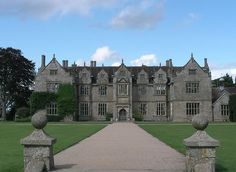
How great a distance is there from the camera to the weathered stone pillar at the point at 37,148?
467 inches

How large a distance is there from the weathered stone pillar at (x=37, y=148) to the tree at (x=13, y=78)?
60.5 metres

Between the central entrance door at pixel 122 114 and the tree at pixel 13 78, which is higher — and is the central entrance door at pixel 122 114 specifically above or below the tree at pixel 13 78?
below

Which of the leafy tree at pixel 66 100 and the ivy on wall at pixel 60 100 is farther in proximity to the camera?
the leafy tree at pixel 66 100

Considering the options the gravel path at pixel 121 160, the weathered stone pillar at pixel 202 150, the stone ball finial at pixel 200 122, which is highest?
the stone ball finial at pixel 200 122

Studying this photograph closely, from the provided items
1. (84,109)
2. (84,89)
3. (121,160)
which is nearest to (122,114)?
(84,109)

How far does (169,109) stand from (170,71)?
6.05 meters

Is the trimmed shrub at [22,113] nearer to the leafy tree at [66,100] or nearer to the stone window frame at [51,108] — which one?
the stone window frame at [51,108]

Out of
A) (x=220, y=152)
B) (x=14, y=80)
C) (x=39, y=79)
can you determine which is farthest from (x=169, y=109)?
(x=220, y=152)

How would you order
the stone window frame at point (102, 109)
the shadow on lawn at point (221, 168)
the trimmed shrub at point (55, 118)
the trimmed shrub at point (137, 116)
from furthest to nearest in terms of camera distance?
1. the stone window frame at point (102, 109)
2. the trimmed shrub at point (137, 116)
3. the trimmed shrub at point (55, 118)
4. the shadow on lawn at point (221, 168)

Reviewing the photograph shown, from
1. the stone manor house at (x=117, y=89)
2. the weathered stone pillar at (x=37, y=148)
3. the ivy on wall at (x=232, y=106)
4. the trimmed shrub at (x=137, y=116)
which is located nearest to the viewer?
the weathered stone pillar at (x=37, y=148)

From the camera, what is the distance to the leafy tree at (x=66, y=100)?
6519 cm

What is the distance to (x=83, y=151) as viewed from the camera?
17703 mm

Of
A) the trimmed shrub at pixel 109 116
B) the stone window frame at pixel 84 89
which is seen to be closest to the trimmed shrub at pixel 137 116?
the trimmed shrub at pixel 109 116

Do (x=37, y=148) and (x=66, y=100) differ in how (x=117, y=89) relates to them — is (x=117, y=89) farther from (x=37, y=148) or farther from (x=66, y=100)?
(x=37, y=148)
